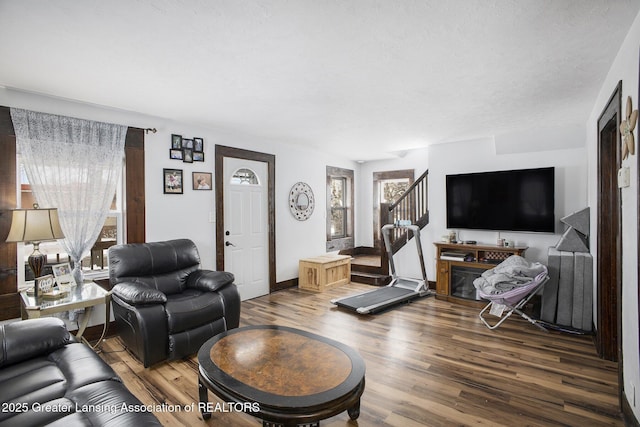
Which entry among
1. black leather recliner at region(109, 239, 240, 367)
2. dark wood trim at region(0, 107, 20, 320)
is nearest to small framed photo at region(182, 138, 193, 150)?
black leather recliner at region(109, 239, 240, 367)

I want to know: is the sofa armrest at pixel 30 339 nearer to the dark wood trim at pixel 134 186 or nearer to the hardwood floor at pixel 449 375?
the hardwood floor at pixel 449 375

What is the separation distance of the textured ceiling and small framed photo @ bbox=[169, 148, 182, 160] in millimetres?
459

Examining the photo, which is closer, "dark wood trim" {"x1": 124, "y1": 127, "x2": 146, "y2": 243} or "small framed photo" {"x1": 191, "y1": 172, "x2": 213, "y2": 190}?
"dark wood trim" {"x1": 124, "y1": 127, "x2": 146, "y2": 243}

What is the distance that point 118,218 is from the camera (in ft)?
12.2

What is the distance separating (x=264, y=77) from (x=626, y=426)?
3.43 m

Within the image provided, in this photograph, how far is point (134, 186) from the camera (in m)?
3.71

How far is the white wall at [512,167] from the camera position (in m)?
4.35

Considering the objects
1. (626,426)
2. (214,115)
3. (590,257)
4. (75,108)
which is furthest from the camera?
(214,115)

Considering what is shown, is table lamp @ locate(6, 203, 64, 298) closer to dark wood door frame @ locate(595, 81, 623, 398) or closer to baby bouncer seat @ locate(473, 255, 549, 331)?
baby bouncer seat @ locate(473, 255, 549, 331)

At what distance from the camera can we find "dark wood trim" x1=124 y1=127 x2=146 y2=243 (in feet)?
12.0

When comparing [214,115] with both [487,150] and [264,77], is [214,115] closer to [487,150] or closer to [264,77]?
[264,77]

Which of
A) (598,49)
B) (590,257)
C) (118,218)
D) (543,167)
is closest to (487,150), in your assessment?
(543,167)

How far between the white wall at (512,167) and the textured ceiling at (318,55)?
672mm

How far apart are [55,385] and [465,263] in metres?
4.56
